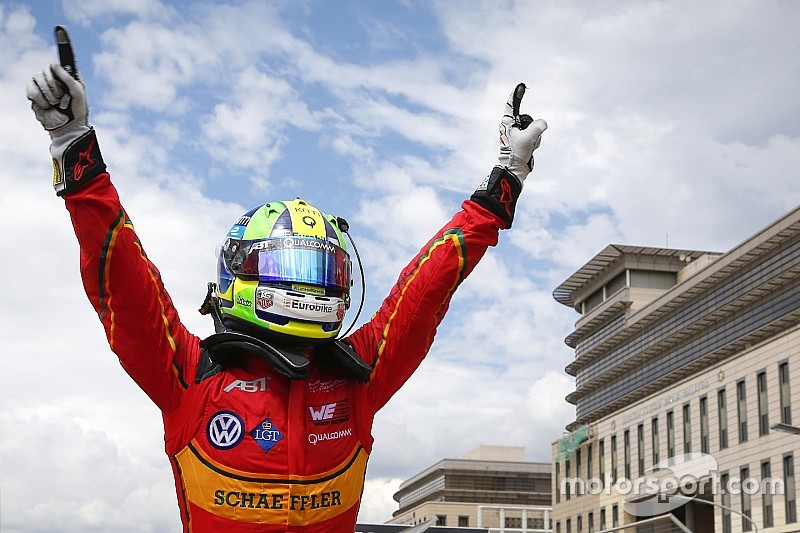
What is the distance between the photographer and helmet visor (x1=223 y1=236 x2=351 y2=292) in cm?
447

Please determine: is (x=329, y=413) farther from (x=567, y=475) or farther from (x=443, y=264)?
(x=567, y=475)

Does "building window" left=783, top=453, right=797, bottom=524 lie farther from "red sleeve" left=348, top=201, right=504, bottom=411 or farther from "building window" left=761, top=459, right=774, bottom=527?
"red sleeve" left=348, top=201, right=504, bottom=411

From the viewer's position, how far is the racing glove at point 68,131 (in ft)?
13.1

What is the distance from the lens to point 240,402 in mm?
4520

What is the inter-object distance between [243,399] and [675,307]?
57854mm

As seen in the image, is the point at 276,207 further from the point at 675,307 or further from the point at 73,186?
the point at 675,307

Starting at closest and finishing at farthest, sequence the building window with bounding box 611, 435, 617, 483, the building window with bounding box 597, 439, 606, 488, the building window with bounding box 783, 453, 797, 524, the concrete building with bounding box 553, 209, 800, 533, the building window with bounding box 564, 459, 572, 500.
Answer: the building window with bounding box 783, 453, 797, 524 < the concrete building with bounding box 553, 209, 800, 533 < the building window with bounding box 611, 435, 617, 483 < the building window with bounding box 597, 439, 606, 488 < the building window with bounding box 564, 459, 572, 500

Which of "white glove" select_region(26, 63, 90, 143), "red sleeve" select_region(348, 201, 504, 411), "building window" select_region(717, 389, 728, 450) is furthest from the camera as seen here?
"building window" select_region(717, 389, 728, 450)

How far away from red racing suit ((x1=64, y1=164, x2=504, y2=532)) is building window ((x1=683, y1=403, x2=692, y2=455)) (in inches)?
2096

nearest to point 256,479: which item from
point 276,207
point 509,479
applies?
point 276,207

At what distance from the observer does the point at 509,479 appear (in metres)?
111

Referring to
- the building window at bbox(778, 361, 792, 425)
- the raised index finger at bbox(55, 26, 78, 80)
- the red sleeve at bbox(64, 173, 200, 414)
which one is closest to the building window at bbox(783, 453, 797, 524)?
the building window at bbox(778, 361, 792, 425)

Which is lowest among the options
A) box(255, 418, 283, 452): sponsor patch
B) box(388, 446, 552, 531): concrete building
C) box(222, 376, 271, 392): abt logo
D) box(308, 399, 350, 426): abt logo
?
box(255, 418, 283, 452): sponsor patch

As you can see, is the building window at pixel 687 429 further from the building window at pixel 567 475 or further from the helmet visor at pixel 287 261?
the helmet visor at pixel 287 261
